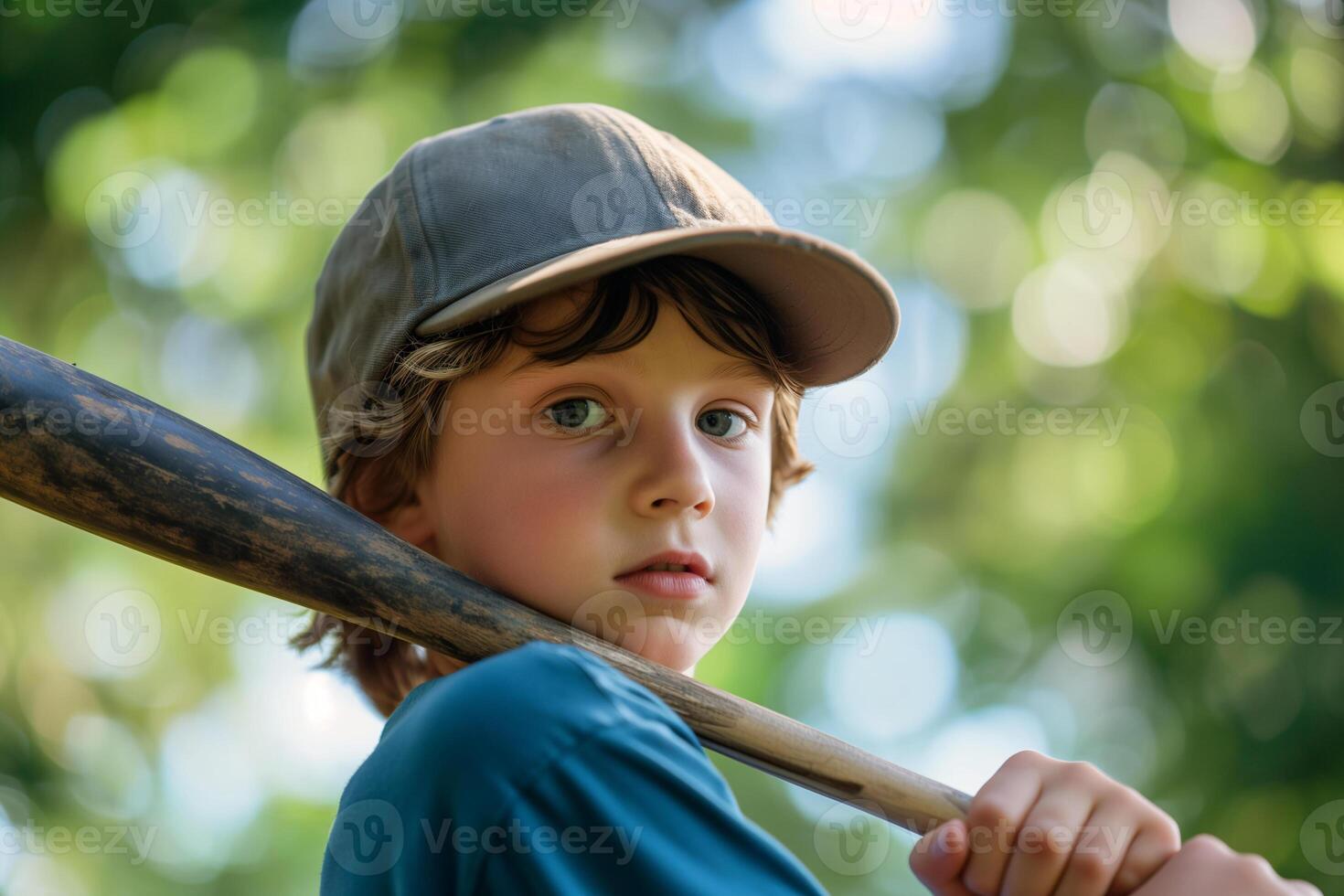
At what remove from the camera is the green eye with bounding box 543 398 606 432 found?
2.80 ft

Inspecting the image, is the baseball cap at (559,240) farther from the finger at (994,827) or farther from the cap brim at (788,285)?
the finger at (994,827)

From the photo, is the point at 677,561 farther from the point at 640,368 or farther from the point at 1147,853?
the point at 1147,853

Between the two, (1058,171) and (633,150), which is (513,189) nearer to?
(633,150)

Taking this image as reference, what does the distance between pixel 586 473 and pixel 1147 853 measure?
405 millimetres

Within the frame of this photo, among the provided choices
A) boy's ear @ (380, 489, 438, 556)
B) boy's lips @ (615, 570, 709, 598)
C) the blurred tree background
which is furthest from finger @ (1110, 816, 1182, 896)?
the blurred tree background

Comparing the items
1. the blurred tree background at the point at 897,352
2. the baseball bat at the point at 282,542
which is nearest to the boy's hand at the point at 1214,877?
the baseball bat at the point at 282,542

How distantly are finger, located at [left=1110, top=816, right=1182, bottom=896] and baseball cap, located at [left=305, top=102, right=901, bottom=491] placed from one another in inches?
14.8

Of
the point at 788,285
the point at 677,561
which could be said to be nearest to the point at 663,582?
the point at 677,561

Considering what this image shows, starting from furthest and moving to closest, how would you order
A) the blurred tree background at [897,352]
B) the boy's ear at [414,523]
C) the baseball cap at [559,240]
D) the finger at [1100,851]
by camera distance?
the blurred tree background at [897,352] < the boy's ear at [414,523] < the baseball cap at [559,240] < the finger at [1100,851]

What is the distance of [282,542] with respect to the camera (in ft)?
2.36

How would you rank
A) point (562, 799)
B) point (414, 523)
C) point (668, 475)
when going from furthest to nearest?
1. point (414, 523)
2. point (668, 475)
3. point (562, 799)

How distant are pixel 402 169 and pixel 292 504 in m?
0.33

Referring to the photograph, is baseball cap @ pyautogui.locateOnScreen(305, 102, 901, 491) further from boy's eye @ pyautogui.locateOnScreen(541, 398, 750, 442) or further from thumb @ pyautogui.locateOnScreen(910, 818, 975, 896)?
thumb @ pyautogui.locateOnScreen(910, 818, 975, 896)

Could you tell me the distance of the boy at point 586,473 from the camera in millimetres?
623
